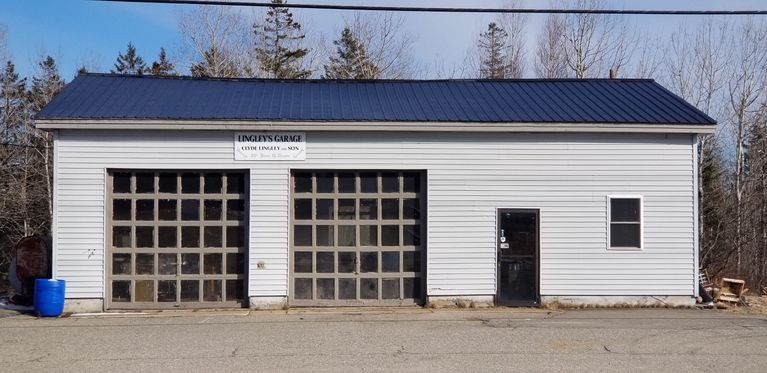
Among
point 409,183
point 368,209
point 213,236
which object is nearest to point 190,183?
point 213,236

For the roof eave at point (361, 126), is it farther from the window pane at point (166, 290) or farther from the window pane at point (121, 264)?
the window pane at point (166, 290)

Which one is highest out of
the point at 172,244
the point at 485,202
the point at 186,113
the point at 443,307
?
the point at 186,113

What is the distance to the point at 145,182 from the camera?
1448cm

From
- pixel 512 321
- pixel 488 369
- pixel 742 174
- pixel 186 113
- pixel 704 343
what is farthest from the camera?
pixel 742 174

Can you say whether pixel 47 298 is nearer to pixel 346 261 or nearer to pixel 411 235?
pixel 346 261

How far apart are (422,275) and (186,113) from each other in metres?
5.71

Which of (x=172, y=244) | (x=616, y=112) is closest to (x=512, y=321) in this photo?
(x=616, y=112)

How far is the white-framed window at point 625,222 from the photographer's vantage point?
14.7m

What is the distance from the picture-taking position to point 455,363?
9133 mm

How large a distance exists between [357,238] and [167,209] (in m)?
3.84

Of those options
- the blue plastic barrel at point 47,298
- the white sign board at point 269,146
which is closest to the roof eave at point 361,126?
the white sign board at point 269,146

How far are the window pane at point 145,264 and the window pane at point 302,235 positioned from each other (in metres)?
2.87

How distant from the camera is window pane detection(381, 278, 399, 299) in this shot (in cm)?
1470

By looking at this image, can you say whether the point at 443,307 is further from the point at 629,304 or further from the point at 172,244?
the point at 172,244
